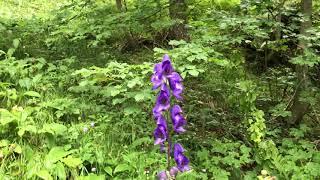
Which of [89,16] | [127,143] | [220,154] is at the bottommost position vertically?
[220,154]

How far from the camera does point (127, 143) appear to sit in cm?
361

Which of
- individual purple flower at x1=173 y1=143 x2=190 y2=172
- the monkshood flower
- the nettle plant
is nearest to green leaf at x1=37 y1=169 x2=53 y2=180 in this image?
the nettle plant

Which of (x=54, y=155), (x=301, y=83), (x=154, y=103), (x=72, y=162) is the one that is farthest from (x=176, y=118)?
(x=301, y=83)

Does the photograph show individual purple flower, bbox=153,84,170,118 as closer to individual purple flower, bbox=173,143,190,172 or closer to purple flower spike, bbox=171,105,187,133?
purple flower spike, bbox=171,105,187,133

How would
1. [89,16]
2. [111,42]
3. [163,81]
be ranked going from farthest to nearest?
[111,42]
[89,16]
[163,81]

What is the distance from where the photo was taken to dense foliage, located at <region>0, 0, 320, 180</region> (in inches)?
124

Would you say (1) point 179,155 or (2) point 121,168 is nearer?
(1) point 179,155

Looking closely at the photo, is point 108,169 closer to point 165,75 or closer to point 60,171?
point 60,171

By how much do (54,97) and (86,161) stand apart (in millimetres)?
1235

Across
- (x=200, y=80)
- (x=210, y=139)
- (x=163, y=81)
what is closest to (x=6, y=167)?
(x=163, y=81)

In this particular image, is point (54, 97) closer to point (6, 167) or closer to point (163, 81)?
point (6, 167)

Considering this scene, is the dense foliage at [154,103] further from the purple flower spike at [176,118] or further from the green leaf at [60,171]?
the purple flower spike at [176,118]

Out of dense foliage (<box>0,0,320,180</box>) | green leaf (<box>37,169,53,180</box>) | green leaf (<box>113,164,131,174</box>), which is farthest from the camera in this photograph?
dense foliage (<box>0,0,320,180</box>)

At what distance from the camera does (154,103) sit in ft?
12.0
